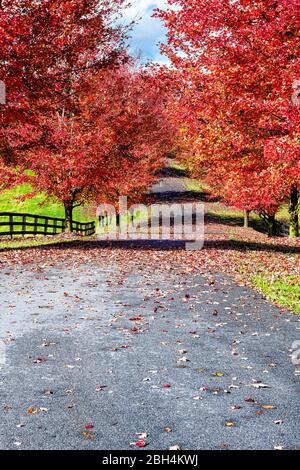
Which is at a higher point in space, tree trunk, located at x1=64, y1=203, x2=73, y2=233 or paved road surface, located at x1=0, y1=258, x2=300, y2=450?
tree trunk, located at x1=64, y1=203, x2=73, y2=233

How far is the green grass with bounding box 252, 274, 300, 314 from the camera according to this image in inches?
481

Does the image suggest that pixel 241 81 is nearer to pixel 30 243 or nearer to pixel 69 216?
pixel 30 243

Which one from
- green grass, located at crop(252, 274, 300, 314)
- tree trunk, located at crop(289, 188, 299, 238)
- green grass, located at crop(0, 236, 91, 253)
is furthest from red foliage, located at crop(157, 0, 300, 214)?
tree trunk, located at crop(289, 188, 299, 238)

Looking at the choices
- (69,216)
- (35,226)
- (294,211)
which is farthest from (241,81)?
(35,226)

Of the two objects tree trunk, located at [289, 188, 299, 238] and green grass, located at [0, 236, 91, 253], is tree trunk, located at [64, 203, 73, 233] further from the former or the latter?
tree trunk, located at [289, 188, 299, 238]

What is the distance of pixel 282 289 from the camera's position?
13695 mm

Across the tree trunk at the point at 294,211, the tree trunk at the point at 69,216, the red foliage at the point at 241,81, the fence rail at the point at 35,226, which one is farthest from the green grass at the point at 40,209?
the red foliage at the point at 241,81

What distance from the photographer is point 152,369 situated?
784 centimetres

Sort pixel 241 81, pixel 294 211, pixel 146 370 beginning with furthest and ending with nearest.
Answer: pixel 294 211, pixel 241 81, pixel 146 370

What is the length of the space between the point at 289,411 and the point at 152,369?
2.20 meters

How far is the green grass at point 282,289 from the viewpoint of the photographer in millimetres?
12219

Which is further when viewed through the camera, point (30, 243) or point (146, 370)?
point (30, 243)
